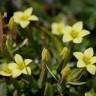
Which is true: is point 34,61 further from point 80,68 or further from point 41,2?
point 41,2

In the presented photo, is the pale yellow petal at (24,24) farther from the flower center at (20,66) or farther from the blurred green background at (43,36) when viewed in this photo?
the flower center at (20,66)

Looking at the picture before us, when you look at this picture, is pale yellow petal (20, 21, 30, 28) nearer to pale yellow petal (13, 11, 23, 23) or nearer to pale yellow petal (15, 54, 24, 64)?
pale yellow petal (13, 11, 23, 23)

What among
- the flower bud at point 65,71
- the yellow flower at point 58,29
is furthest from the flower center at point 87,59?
the yellow flower at point 58,29

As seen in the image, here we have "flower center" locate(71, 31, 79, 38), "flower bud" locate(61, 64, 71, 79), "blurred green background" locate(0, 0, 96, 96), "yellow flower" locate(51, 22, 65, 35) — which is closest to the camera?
"flower bud" locate(61, 64, 71, 79)

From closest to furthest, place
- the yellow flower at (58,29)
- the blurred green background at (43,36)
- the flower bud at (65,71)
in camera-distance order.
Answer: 1. the flower bud at (65,71)
2. the blurred green background at (43,36)
3. the yellow flower at (58,29)

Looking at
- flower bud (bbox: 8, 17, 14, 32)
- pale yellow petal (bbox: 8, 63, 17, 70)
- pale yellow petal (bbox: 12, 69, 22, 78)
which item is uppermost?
flower bud (bbox: 8, 17, 14, 32)

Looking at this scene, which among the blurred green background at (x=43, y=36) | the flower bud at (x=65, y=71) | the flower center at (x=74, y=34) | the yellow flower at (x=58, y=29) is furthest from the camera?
the yellow flower at (x=58, y=29)

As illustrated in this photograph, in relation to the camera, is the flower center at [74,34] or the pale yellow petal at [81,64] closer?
the pale yellow petal at [81,64]

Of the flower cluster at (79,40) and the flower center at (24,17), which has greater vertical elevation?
the flower center at (24,17)

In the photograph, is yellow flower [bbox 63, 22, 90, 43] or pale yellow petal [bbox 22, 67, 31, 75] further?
yellow flower [bbox 63, 22, 90, 43]

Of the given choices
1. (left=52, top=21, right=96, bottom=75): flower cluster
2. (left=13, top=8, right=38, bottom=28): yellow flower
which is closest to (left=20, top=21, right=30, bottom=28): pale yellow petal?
(left=13, top=8, right=38, bottom=28): yellow flower
